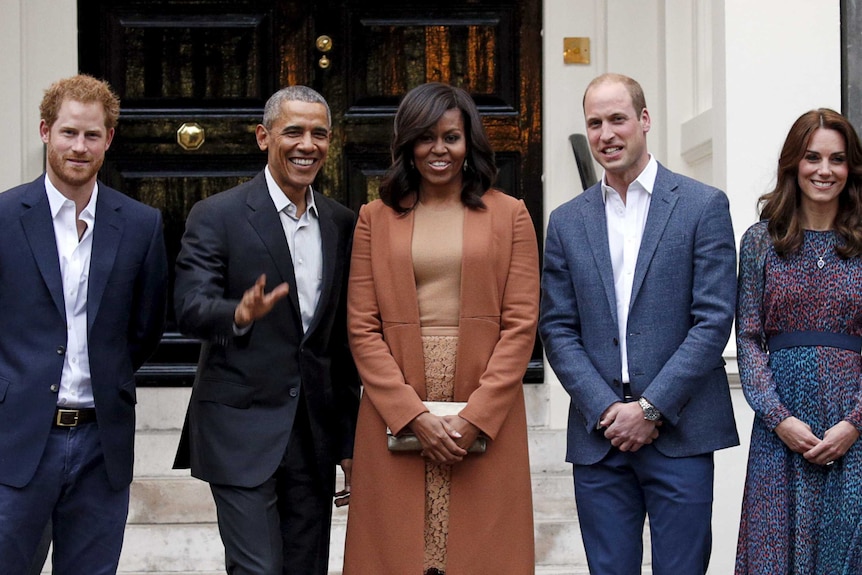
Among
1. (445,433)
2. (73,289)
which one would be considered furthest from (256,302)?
(445,433)

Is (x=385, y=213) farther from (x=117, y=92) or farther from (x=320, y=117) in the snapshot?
(x=117, y=92)

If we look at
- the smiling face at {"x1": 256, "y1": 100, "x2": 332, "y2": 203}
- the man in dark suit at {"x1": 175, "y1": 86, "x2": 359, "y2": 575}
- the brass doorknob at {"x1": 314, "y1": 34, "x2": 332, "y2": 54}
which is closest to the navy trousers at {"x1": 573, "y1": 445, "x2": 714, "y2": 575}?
the man in dark suit at {"x1": 175, "y1": 86, "x2": 359, "y2": 575}

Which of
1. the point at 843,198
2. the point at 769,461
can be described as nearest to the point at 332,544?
the point at 769,461

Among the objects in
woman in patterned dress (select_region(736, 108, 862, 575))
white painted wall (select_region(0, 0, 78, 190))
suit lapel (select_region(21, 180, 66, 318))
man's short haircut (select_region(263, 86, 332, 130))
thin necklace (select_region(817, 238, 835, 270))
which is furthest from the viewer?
white painted wall (select_region(0, 0, 78, 190))

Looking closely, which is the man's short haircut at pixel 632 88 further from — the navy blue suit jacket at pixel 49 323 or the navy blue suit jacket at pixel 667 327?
the navy blue suit jacket at pixel 49 323

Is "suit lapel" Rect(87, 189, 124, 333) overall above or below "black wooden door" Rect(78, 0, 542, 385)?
below

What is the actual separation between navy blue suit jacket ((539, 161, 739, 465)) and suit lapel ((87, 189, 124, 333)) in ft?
4.54

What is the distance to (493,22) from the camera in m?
6.43

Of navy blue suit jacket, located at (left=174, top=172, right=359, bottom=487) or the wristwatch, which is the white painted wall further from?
the wristwatch

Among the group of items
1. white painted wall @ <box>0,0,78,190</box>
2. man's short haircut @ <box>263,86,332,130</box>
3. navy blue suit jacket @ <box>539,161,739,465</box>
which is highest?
white painted wall @ <box>0,0,78,190</box>

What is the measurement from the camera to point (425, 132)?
13.2 feet

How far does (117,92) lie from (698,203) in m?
3.40

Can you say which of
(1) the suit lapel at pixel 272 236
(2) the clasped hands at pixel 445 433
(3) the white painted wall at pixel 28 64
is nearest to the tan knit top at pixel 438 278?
(2) the clasped hands at pixel 445 433

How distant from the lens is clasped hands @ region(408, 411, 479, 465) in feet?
12.8
